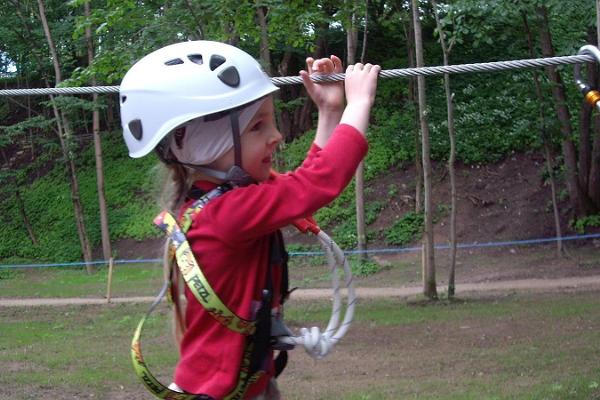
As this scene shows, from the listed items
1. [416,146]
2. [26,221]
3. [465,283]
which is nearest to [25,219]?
[26,221]

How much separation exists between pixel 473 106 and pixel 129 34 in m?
13.4

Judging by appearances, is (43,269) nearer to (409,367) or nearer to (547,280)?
(547,280)

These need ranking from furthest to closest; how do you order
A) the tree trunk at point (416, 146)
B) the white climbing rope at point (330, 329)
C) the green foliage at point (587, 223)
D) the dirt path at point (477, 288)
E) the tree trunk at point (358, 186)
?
the tree trunk at point (416, 146) < the green foliage at point (587, 223) < the dirt path at point (477, 288) < the tree trunk at point (358, 186) < the white climbing rope at point (330, 329)

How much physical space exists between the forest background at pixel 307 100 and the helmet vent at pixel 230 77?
8029mm

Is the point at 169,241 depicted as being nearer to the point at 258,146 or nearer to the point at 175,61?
the point at 258,146

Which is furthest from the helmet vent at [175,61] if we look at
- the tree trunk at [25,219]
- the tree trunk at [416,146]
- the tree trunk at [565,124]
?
the tree trunk at [25,219]

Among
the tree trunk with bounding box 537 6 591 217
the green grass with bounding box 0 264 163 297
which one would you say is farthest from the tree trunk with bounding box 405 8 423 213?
the green grass with bounding box 0 264 163 297

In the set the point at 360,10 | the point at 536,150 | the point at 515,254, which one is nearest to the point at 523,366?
the point at 360,10

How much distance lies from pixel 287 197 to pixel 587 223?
18.3 metres

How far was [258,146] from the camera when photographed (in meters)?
2.49

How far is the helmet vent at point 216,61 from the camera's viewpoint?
2.49m

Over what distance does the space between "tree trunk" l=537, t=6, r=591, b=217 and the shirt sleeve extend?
1401 centimetres

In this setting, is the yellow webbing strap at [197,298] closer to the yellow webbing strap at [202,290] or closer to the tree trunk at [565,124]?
the yellow webbing strap at [202,290]

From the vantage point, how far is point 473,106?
78.9 ft
